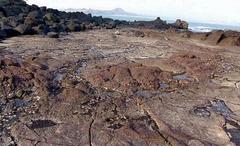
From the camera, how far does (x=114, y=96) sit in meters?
9.49

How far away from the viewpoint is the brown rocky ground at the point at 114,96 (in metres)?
7.42

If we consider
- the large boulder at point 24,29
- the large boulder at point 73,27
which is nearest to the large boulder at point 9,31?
the large boulder at point 24,29

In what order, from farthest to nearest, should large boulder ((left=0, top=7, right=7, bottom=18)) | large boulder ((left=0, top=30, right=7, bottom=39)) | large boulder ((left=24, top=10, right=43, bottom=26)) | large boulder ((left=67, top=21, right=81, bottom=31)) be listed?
large boulder ((left=0, top=7, right=7, bottom=18))
large boulder ((left=67, top=21, right=81, bottom=31))
large boulder ((left=24, top=10, right=43, bottom=26))
large boulder ((left=0, top=30, right=7, bottom=39))

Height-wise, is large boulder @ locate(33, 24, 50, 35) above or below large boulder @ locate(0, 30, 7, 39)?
below

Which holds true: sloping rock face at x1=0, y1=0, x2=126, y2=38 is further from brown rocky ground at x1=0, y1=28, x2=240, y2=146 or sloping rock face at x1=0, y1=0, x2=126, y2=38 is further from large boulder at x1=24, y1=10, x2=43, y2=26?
brown rocky ground at x1=0, y1=28, x2=240, y2=146

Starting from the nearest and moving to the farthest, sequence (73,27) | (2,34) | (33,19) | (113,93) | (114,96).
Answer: (114,96) < (113,93) < (2,34) < (33,19) < (73,27)

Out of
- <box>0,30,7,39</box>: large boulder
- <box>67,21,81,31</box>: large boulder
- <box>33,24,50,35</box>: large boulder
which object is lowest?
<box>67,21,81,31</box>: large boulder

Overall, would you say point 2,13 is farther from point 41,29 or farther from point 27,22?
point 41,29

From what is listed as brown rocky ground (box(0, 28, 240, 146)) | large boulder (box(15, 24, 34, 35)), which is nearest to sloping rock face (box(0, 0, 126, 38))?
large boulder (box(15, 24, 34, 35))

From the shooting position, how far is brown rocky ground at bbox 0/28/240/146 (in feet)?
24.3

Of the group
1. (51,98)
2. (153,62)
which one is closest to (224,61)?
(153,62)

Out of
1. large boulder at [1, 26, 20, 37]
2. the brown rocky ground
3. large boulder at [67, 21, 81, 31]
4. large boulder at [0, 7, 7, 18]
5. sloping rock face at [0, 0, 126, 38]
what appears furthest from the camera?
large boulder at [0, 7, 7, 18]

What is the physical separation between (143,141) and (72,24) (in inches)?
553

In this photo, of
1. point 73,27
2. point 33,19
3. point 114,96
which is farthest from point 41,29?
point 114,96
